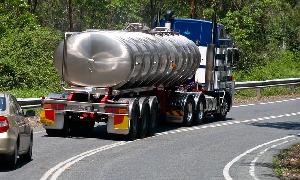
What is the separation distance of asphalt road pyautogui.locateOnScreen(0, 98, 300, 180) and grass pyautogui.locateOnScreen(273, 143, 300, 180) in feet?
0.75

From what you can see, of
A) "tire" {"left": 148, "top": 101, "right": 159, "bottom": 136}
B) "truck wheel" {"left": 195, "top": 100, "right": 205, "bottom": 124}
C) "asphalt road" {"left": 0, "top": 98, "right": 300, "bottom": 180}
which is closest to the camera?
"asphalt road" {"left": 0, "top": 98, "right": 300, "bottom": 180}

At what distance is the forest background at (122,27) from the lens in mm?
34562

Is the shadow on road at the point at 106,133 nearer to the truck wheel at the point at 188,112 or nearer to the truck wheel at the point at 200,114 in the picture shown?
the truck wheel at the point at 188,112

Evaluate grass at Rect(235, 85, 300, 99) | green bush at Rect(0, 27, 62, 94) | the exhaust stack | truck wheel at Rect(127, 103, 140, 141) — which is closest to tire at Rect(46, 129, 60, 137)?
truck wheel at Rect(127, 103, 140, 141)

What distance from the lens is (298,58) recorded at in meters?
63.2

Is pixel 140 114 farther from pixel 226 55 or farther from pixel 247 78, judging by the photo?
pixel 247 78

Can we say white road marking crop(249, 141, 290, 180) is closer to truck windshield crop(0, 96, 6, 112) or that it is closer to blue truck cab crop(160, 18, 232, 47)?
truck windshield crop(0, 96, 6, 112)

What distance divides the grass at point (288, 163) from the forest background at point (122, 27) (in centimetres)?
1259

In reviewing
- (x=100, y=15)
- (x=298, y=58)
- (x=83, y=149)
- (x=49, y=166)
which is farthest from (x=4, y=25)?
(x=100, y=15)

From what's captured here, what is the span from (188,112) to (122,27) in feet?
132

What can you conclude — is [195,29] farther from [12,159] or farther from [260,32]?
[260,32]

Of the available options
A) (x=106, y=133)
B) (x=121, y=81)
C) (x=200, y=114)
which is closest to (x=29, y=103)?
(x=106, y=133)

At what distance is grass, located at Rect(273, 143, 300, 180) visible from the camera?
16327mm

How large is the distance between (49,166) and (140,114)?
22.6 ft
